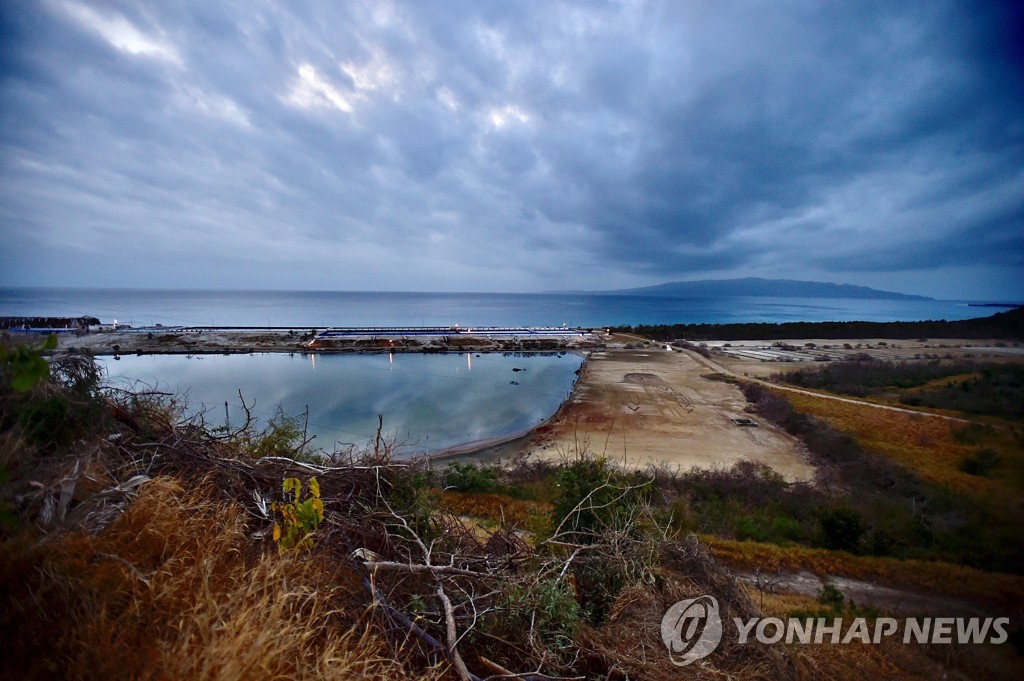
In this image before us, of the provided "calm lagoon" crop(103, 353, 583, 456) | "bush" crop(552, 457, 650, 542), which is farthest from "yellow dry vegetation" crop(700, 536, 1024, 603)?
"calm lagoon" crop(103, 353, 583, 456)

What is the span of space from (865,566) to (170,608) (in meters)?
8.95

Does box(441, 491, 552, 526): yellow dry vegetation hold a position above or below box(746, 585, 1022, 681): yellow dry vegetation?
below

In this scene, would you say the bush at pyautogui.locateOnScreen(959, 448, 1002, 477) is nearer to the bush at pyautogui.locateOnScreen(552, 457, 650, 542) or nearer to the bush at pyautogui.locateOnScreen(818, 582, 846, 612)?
the bush at pyautogui.locateOnScreen(818, 582, 846, 612)

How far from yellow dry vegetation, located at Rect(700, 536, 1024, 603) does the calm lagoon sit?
30.7 ft

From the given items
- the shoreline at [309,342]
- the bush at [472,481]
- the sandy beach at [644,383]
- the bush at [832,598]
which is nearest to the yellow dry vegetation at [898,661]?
the bush at [832,598]

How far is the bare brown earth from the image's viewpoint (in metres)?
12.8

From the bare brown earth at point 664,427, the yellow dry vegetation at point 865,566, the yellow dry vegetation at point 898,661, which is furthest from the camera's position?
the bare brown earth at point 664,427

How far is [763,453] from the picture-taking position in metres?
13.3

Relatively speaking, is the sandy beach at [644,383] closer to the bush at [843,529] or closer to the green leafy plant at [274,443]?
the green leafy plant at [274,443]

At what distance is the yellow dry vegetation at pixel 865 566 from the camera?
532 centimetres

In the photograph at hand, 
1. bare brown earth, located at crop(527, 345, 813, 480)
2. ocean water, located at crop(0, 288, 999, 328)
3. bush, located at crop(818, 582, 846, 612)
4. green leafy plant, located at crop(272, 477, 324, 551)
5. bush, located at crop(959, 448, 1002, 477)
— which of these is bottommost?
bare brown earth, located at crop(527, 345, 813, 480)

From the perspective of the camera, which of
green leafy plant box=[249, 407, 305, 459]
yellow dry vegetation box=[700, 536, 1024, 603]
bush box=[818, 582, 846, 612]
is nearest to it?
green leafy plant box=[249, 407, 305, 459]

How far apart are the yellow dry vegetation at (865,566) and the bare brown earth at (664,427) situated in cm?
255

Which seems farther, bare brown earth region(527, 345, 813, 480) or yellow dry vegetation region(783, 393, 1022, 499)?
bare brown earth region(527, 345, 813, 480)
